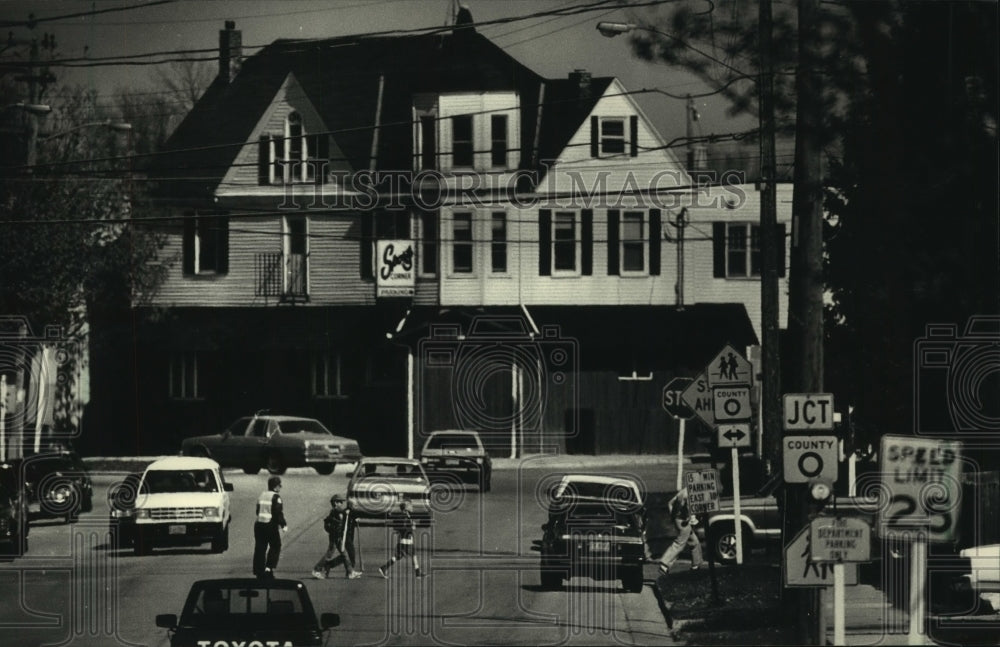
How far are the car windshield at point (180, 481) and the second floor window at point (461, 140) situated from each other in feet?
59.6

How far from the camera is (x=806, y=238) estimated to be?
63.9 ft

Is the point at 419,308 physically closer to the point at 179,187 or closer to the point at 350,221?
the point at 350,221

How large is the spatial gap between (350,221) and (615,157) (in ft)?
26.5

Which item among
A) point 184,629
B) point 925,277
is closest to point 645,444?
point 925,277

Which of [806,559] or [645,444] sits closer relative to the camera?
[806,559]

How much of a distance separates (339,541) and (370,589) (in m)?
1.07

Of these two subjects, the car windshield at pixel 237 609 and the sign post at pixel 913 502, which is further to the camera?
the car windshield at pixel 237 609

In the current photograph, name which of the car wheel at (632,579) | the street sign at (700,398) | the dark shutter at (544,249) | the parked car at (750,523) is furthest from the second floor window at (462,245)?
the car wheel at (632,579)

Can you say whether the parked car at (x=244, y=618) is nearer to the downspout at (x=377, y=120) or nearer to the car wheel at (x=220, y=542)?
the car wheel at (x=220, y=542)

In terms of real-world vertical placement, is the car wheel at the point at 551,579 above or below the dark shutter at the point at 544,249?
below

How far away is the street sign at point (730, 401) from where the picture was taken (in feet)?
79.5

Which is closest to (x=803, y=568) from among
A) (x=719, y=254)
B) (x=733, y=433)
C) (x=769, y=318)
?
(x=733, y=433)

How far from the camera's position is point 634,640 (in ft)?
67.3

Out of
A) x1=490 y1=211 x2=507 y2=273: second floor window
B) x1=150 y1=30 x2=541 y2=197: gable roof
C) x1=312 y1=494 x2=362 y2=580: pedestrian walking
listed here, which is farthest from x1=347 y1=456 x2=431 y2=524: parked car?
x1=490 y1=211 x2=507 y2=273: second floor window
